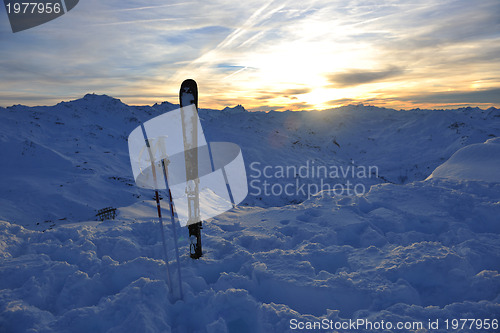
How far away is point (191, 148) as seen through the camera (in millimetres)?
5789

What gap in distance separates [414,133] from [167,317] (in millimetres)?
71331

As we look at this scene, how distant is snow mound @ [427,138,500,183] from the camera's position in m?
10.1

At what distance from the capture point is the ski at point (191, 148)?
557 cm

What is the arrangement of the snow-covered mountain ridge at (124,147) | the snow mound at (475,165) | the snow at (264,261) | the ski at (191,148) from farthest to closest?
the snow-covered mountain ridge at (124,147) < the snow mound at (475,165) < the ski at (191,148) < the snow at (264,261)

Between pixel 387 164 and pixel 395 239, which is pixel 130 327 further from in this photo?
pixel 387 164

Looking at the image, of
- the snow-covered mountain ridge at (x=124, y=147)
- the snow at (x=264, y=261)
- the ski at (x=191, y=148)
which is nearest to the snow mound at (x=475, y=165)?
the snow at (x=264, y=261)

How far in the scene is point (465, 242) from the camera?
6156 mm

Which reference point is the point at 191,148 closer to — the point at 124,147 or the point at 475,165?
the point at 475,165

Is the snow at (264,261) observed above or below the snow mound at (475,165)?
below

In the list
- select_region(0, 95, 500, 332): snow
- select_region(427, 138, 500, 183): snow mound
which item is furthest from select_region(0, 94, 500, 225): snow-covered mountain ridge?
select_region(427, 138, 500, 183): snow mound

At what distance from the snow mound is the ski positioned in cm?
1009

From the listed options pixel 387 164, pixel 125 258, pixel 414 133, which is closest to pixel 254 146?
pixel 387 164

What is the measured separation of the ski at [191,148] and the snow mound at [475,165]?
33.1ft

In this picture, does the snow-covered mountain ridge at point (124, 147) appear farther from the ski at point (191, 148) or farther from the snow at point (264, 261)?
the ski at point (191, 148)
